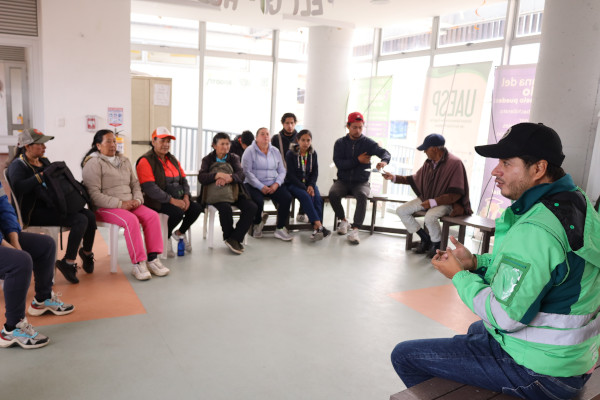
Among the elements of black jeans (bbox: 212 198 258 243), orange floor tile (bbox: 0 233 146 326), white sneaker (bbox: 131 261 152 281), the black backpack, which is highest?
the black backpack

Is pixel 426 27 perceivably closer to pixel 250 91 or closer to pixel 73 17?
pixel 250 91

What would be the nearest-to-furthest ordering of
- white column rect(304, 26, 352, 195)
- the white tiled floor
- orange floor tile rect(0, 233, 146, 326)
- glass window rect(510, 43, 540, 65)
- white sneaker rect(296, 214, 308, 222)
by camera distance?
the white tiled floor < orange floor tile rect(0, 233, 146, 326) < glass window rect(510, 43, 540, 65) < white sneaker rect(296, 214, 308, 222) < white column rect(304, 26, 352, 195)

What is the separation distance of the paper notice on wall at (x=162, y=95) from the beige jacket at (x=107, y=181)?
102 inches

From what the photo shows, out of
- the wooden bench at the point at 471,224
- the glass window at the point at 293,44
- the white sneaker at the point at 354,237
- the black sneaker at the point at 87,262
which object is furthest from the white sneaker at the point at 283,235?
the glass window at the point at 293,44

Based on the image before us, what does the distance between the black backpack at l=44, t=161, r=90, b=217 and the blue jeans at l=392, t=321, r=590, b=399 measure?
114 inches

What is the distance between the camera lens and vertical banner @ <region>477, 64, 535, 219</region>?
507cm

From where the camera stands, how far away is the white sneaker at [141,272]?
3.86 meters

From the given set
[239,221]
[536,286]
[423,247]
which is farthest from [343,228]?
[536,286]

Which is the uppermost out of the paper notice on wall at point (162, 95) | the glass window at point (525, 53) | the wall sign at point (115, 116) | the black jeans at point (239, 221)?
the glass window at point (525, 53)

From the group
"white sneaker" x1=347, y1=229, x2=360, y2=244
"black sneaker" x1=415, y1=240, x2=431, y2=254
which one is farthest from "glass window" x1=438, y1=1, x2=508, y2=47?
"white sneaker" x1=347, y1=229, x2=360, y2=244

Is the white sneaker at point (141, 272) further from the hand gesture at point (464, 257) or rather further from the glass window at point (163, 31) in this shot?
the glass window at point (163, 31)

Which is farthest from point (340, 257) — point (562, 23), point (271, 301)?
point (562, 23)

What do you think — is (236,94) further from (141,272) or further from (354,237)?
(141,272)

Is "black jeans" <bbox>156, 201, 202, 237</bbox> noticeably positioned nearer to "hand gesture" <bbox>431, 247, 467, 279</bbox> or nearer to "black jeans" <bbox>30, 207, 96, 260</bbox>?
"black jeans" <bbox>30, 207, 96, 260</bbox>
